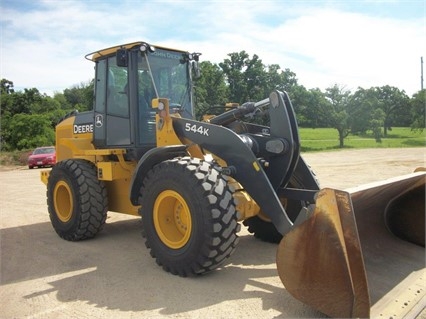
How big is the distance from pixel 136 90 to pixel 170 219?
6.59ft

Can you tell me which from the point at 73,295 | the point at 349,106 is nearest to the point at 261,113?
the point at 73,295

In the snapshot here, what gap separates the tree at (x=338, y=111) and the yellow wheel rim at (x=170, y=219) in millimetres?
35606

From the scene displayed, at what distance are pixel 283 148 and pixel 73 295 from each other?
2.67 m

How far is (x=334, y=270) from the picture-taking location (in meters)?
3.18

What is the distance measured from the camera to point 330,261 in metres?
3.20

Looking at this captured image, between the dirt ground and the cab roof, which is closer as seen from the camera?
the dirt ground

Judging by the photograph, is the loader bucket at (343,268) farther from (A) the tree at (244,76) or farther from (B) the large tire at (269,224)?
(A) the tree at (244,76)

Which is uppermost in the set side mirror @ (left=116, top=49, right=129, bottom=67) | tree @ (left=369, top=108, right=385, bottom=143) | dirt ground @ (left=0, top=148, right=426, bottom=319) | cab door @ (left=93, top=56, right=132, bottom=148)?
tree @ (left=369, top=108, right=385, bottom=143)

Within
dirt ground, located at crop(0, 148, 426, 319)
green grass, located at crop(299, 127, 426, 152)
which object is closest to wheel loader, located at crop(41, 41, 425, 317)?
dirt ground, located at crop(0, 148, 426, 319)

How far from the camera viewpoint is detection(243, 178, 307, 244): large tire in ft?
17.5

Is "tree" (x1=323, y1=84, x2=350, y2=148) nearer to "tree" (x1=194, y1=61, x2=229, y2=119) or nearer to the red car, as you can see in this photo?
"tree" (x1=194, y1=61, x2=229, y2=119)

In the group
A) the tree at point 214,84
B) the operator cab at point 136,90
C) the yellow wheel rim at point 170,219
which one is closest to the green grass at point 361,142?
the tree at point 214,84

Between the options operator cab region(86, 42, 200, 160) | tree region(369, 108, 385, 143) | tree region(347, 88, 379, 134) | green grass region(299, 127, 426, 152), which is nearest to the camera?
operator cab region(86, 42, 200, 160)

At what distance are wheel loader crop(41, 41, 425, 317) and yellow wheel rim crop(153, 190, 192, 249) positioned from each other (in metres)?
0.01
